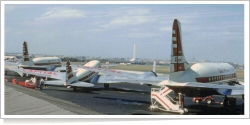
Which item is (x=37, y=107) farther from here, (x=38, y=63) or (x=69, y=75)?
(x=38, y=63)

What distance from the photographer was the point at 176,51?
20.0m

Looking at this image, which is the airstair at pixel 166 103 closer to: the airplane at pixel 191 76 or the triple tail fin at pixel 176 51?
the airplane at pixel 191 76

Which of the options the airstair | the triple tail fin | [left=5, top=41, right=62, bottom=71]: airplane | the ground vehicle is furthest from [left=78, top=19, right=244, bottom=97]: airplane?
[left=5, top=41, right=62, bottom=71]: airplane

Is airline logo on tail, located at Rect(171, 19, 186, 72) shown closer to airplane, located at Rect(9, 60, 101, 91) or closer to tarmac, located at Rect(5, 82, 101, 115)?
tarmac, located at Rect(5, 82, 101, 115)

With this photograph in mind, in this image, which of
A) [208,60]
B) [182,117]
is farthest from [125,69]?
[182,117]

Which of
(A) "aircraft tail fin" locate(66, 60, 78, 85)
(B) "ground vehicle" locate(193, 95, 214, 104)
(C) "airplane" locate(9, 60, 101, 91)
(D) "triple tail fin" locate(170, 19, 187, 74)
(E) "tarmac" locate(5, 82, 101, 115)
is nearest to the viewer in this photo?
(D) "triple tail fin" locate(170, 19, 187, 74)

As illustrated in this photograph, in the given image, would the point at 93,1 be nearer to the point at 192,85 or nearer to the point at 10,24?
the point at 10,24

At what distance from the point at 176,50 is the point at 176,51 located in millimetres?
69

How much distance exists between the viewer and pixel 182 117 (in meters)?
20.6

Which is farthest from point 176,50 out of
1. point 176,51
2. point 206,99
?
point 206,99

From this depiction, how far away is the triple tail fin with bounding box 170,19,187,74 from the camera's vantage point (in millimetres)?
19797

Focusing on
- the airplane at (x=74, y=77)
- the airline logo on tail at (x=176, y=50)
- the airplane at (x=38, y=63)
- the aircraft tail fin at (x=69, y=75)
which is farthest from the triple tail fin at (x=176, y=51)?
the airplane at (x=38, y=63)

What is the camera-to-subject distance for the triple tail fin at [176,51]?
65.0 ft

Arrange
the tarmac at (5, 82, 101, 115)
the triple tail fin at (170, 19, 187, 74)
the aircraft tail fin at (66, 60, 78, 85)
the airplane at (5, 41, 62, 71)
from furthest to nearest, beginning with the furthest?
1. the airplane at (5, 41, 62, 71)
2. the aircraft tail fin at (66, 60, 78, 85)
3. the tarmac at (5, 82, 101, 115)
4. the triple tail fin at (170, 19, 187, 74)
